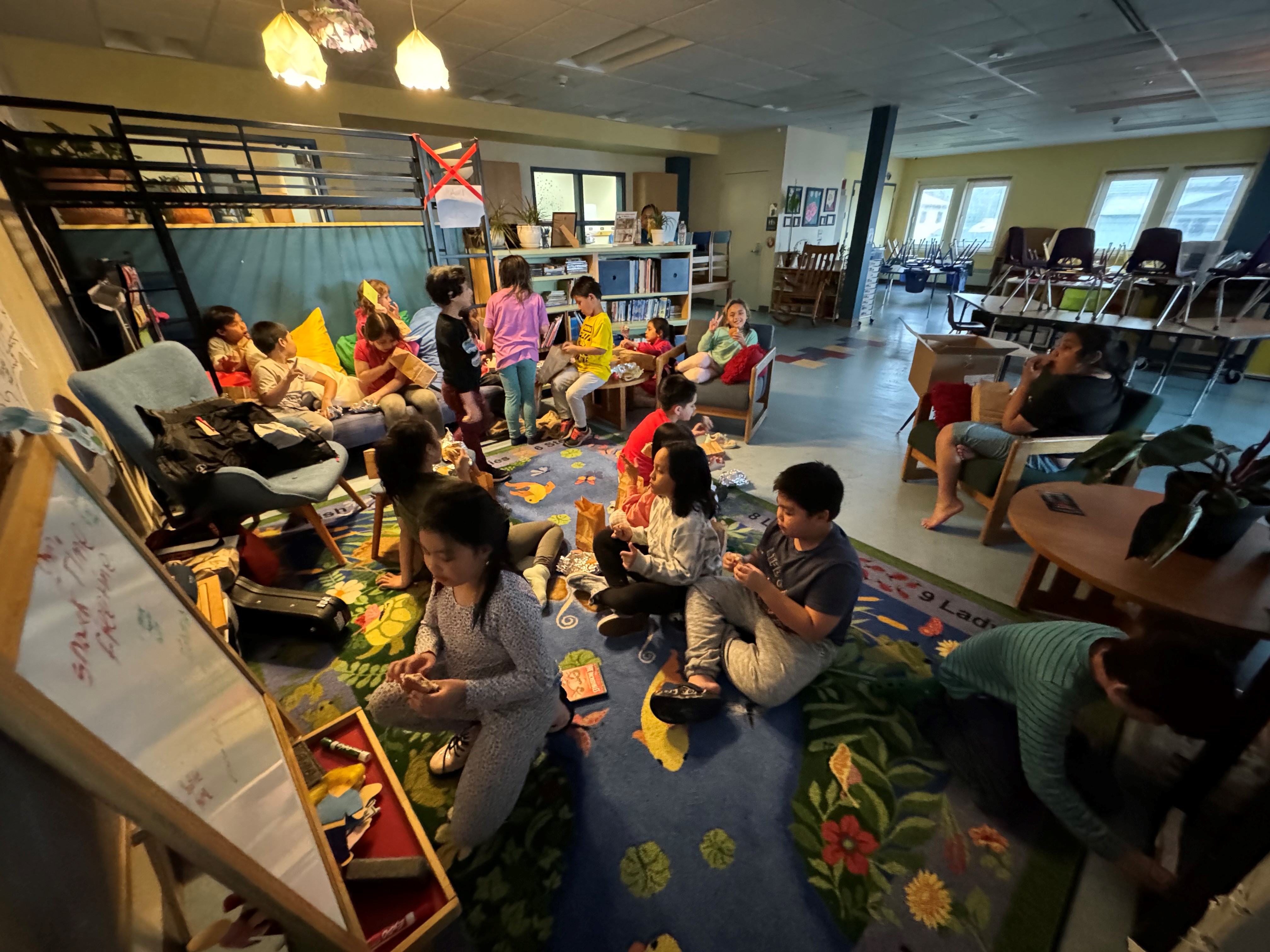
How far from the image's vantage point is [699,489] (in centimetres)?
186

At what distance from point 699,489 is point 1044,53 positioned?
5.87m

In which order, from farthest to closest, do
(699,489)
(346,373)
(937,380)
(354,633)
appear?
(346,373), (937,380), (354,633), (699,489)

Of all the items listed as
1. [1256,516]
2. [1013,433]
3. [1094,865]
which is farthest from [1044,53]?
[1094,865]

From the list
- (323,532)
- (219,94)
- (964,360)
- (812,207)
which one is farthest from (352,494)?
(812,207)

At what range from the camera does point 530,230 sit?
171 inches

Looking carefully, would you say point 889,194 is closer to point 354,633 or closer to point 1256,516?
point 1256,516

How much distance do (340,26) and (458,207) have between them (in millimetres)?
1588

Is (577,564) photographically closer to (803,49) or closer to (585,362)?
(585,362)

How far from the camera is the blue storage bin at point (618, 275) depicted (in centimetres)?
480

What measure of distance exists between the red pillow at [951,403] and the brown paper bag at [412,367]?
3.21m

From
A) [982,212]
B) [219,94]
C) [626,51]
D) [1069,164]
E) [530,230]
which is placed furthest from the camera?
[982,212]

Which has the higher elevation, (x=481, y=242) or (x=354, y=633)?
(x=481, y=242)

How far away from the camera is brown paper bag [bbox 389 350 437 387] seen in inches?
132

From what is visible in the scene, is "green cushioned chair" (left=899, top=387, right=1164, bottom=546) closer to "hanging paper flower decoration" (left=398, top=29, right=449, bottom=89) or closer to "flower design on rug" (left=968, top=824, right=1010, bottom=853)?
"flower design on rug" (left=968, top=824, right=1010, bottom=853)
